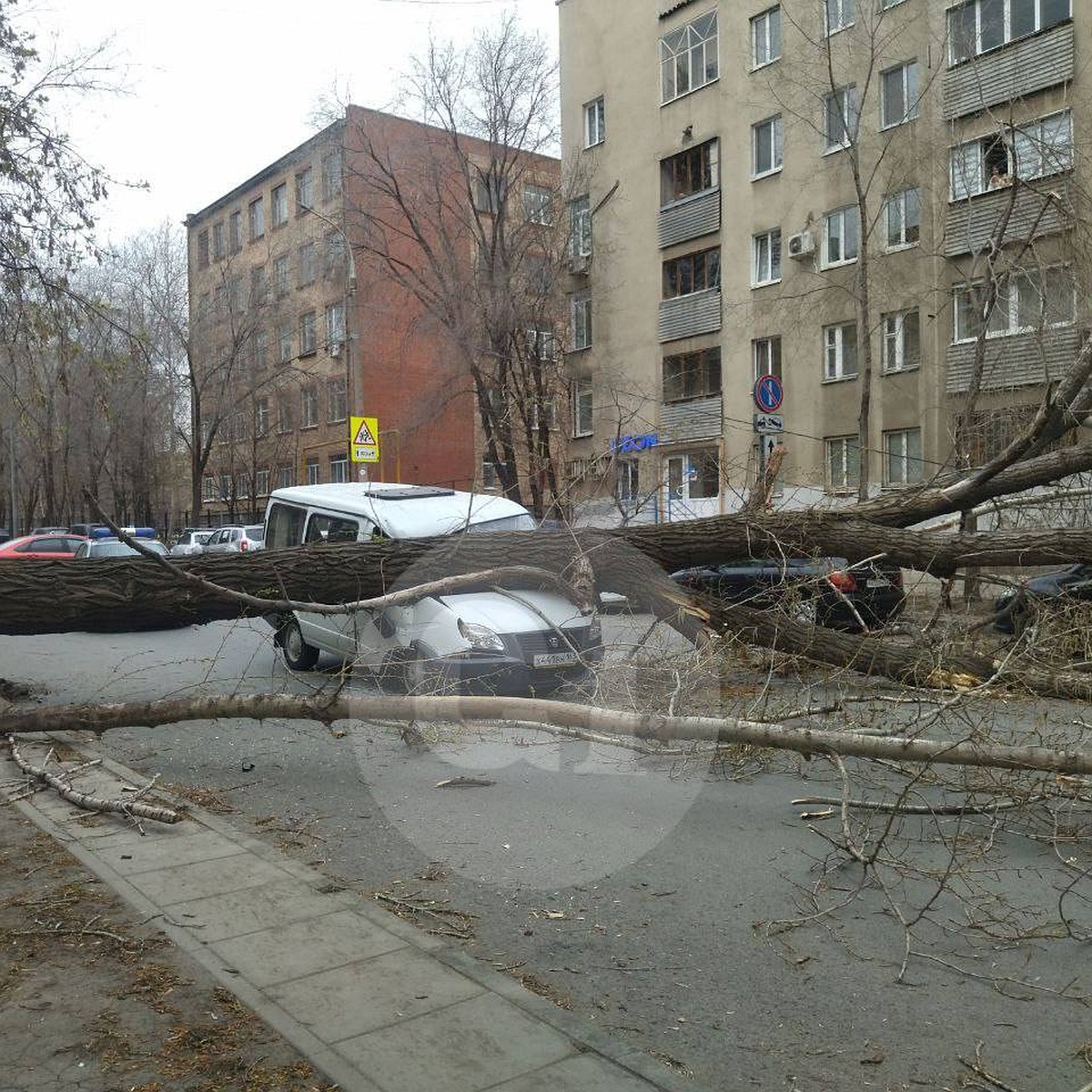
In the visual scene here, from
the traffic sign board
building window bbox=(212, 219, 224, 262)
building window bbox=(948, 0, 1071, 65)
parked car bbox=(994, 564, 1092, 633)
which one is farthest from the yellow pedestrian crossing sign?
building window bbox=(212, 219, 224, 262)

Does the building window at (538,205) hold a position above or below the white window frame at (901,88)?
below

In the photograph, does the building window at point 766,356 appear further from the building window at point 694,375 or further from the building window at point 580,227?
the building window at point 580,227

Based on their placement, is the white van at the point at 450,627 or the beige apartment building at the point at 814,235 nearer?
the white van at the point at 450,627

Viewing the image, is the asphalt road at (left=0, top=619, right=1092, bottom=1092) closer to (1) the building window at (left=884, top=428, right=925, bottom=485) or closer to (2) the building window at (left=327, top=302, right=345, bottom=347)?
(1) the building window at (left=884, top=428, right=925, bottom=485)

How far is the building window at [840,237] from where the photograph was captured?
992 inches

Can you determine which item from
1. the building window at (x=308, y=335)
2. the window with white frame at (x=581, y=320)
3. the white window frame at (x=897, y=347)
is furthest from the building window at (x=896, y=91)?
the building window at (x=308, y=335)

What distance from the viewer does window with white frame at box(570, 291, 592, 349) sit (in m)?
31.7

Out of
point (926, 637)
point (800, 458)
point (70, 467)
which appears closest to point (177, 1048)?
point (926, 637)

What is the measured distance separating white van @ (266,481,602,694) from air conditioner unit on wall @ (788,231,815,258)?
17.9 meters

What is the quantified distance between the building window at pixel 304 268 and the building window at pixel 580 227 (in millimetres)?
12991

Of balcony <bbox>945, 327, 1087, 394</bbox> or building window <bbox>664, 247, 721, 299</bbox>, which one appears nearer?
balcony <bbox>945, 327, 1087, 394</bbox>

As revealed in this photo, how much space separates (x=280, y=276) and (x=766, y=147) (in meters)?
21.9

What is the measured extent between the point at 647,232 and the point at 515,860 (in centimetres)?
2819

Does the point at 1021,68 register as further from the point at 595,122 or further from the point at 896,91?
the point at 595,122
